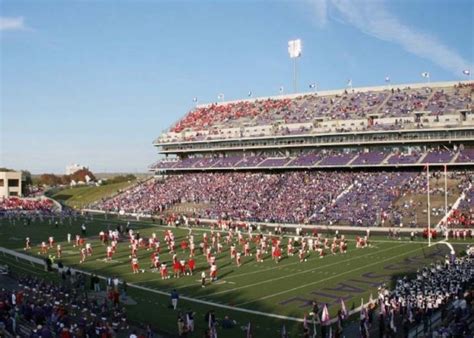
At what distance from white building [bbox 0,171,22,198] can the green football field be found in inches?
1931

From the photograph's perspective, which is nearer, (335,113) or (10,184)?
(335,113)

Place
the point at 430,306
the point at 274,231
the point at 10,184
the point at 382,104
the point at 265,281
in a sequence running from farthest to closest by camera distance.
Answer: the point at 10,184
the point at 382,104
the point at 274,231
the point at 265,281
the point at 430,306

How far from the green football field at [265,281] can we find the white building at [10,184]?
49039 millimetres

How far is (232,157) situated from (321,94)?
13.2 meters

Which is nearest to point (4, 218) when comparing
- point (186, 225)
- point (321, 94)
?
point (186, 225)

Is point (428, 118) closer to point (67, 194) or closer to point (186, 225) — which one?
point (186, 225)

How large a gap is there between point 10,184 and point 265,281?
66.9m

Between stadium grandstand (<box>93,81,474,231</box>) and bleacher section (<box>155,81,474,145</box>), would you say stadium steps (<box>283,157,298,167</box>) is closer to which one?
stadium grandstand (<box>93,81,474,231</box>)

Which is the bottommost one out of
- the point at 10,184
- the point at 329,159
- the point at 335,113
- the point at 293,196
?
the point at 293,196

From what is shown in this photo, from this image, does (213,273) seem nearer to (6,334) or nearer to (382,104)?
(6,334)

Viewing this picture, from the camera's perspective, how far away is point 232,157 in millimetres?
62031

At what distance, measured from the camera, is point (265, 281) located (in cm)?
2291

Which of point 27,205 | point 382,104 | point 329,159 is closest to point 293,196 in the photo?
point 329,159

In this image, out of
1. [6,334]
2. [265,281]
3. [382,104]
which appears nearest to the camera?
[6,334]
